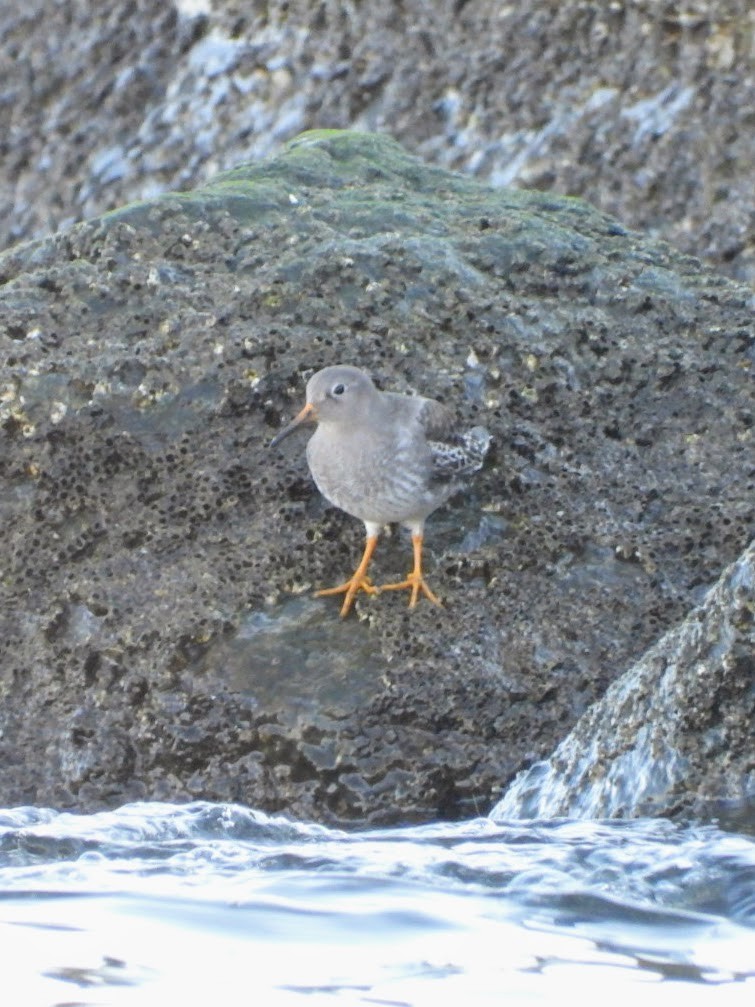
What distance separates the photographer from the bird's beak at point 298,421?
600 centimetres

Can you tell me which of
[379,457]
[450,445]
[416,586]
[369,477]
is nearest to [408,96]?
[379,457]

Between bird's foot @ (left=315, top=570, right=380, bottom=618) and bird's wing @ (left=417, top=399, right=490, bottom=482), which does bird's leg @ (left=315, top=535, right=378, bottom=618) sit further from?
bird's wing @ (left=417, top=399, right=490, bottom=482)

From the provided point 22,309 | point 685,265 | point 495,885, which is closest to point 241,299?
point 22,309

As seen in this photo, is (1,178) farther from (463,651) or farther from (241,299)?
(463,651)

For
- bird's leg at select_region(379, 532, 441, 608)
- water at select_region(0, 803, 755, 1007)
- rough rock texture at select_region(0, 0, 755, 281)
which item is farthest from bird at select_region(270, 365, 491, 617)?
rough rock texture at select_region(0, 0, 755, 281)

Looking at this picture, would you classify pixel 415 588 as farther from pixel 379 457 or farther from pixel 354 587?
pixel 379 457

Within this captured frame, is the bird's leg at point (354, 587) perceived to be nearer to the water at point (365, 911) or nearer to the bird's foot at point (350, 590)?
the bird's foot at point (350, 590)

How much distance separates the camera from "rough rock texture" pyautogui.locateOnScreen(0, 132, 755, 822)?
5.50 metres

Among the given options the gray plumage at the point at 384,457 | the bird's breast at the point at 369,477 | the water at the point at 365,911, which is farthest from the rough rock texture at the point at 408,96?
the water at the point at 365,911

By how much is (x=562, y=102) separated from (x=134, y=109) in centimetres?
267

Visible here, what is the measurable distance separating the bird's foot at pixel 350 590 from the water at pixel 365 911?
0.84 m

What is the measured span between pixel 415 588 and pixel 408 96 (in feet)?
17.0

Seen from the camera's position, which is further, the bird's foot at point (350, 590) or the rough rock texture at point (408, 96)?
the rough rock texture at point (408, 96)

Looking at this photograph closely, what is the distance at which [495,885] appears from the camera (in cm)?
440
